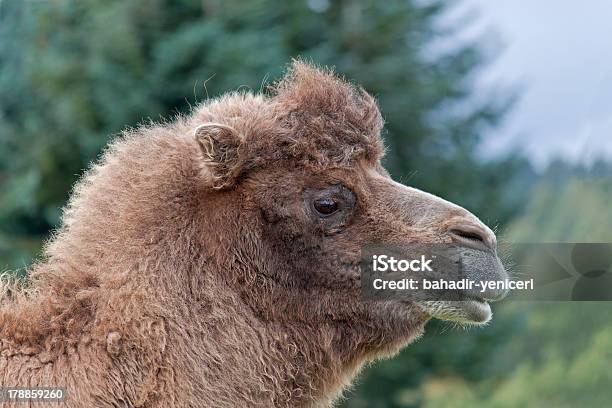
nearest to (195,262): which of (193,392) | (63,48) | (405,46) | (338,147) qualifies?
(193,392)

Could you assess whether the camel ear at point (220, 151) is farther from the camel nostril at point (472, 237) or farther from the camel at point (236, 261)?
the camel nostril at point (472, 237)

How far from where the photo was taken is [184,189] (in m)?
4.77

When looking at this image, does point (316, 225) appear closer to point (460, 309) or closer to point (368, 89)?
point (460, 309)

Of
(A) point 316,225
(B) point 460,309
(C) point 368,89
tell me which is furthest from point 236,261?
(C) point 368,89

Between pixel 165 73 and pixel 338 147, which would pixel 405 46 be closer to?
pixel 165 73

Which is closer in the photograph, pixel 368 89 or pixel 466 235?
pixel 466 235

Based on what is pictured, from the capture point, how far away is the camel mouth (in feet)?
15.6

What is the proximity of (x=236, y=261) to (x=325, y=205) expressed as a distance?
562mm

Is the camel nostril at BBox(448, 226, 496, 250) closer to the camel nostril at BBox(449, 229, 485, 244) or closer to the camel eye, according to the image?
the camel nostril at BBox(449, 229, 485, 244)

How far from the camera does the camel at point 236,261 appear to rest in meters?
4.29

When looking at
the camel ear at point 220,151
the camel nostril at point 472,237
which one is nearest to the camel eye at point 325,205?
the camel ear at point 220,151

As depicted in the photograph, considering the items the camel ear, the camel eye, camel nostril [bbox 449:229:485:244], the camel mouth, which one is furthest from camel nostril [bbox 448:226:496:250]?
the camel ear

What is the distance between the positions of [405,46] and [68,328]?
13.9 meters

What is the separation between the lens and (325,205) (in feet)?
15.8
